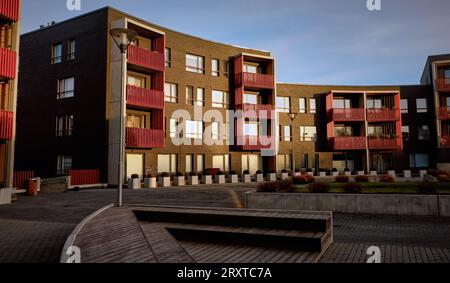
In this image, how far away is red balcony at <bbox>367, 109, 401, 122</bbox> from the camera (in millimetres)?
42000

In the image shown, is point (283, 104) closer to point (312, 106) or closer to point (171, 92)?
point (312, 106)

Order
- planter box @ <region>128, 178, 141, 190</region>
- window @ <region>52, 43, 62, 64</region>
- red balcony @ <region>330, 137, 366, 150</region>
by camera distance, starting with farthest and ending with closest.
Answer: red balcony @ <region>330, 137, 366, 150</region>, window @ <region>52, 43, 62, 64</region>, planter box @ <region>128, 178, 141, 190</region>

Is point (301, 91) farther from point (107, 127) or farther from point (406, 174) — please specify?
point (107, 127)

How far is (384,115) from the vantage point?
4209cm

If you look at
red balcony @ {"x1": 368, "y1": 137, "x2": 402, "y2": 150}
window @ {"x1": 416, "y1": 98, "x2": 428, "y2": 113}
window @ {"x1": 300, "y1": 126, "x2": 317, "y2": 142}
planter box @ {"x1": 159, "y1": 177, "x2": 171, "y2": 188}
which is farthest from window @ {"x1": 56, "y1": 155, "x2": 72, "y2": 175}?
window @ {"x1": 416, "y1": 98, "x2": 428, "y2": 113}

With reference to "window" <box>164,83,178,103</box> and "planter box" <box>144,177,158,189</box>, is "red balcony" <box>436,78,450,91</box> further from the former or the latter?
"planter box" <box>144,177,158,189</box>

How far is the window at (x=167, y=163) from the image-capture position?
30.0 meters

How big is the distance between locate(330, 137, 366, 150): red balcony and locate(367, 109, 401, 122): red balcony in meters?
3.27

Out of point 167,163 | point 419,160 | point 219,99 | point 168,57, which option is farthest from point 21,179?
point 419,160

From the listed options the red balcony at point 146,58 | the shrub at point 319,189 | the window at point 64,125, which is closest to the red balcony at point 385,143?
the red balcony at point 146,58

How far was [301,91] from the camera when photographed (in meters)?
42.5

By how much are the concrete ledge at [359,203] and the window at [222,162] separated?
19968 millimetres

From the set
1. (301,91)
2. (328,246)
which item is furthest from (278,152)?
(328,246)
